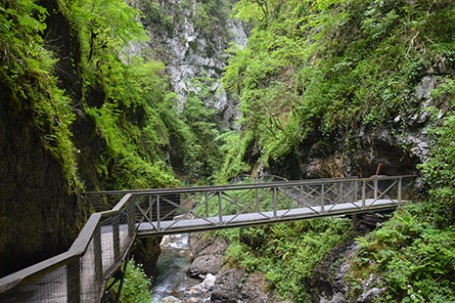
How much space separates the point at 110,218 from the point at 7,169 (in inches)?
65.5

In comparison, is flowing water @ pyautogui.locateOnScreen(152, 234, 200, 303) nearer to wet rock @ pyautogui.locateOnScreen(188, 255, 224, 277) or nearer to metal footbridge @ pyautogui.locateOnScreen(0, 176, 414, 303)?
wet rock @ pyautogui.locateOnScreen(188, 255, 224, 277)

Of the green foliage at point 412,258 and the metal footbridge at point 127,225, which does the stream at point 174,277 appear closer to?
the metal footbridge at point 127,225

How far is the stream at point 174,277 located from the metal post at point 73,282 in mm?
8426

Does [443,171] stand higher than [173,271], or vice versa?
[443,171]

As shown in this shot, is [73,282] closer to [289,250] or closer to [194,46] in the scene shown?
[289,250]

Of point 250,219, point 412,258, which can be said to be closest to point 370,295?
point 412,258

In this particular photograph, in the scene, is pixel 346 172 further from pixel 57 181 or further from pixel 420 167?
pixel 57 181

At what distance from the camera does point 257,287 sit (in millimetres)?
10195

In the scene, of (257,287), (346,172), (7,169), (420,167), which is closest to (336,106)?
(346,172)

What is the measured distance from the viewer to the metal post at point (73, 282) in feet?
8.38

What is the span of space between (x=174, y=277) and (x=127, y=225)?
833 cm

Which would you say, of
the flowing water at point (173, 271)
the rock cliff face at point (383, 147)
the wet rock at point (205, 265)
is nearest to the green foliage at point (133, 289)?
the flowing water at point (173, 271)

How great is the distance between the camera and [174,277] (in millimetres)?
12883

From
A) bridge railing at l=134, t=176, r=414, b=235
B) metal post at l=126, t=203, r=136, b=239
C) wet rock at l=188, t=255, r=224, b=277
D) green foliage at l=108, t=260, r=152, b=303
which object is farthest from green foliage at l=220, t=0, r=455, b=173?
green foliage at l=108, t=260, r=152, b=303
